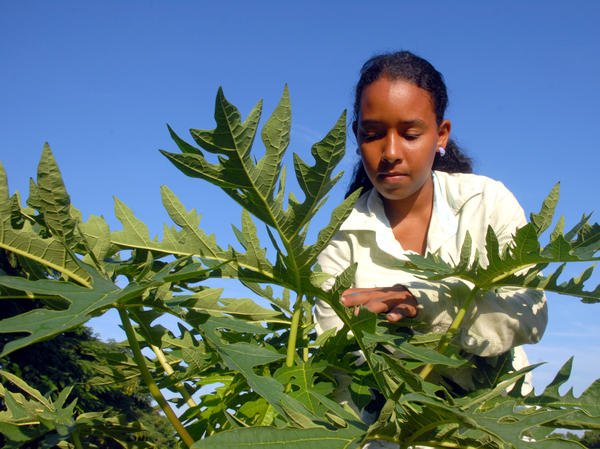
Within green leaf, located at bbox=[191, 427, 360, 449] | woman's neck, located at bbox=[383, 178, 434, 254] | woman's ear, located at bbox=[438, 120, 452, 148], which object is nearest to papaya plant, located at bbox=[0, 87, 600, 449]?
green leaf, located at bbox=[191, 427, 360, 449]

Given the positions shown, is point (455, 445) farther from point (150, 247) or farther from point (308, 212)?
point (150, 247)

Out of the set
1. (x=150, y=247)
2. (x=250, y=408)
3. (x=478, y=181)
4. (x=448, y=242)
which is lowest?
(x=250, y=408)

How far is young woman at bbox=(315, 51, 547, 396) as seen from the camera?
114cm

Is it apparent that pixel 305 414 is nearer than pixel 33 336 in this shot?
No

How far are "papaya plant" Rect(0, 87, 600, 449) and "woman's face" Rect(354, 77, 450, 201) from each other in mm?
461

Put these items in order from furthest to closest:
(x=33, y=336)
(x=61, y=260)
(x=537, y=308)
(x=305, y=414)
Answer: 1. (x=537, y=308)
2. (x=61, y=260)
3. (x=305, y=414)
4. (x=33, y=336)

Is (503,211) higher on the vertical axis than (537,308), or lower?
higher

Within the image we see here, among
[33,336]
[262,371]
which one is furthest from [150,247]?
[33,336]

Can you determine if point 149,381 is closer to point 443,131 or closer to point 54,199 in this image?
point 54,199

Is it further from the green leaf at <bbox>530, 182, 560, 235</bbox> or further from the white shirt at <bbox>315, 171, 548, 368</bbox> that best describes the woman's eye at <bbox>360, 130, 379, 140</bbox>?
the green leaf at <bbox>530, 182, 560, 235</bbox>

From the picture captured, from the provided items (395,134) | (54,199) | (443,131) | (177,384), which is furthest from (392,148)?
(54,199)

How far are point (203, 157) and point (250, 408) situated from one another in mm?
404

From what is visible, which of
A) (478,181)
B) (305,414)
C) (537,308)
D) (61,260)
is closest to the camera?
(305,414)

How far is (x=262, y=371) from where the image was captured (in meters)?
0.93
